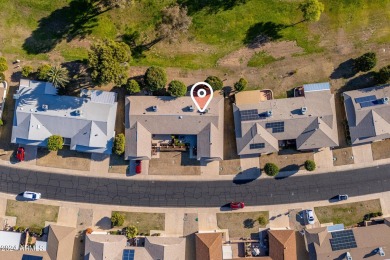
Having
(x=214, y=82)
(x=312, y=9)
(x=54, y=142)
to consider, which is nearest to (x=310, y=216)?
(x=214, y=82)

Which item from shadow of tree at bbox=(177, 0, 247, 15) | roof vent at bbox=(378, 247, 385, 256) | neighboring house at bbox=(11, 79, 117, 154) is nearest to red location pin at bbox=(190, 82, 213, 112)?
shadow of tree at bbox=(177, 0, 247, 15)

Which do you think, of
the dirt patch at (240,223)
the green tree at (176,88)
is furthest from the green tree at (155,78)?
the dirt patch at (240,223)

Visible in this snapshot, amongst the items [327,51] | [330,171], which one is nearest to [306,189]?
[330,171]

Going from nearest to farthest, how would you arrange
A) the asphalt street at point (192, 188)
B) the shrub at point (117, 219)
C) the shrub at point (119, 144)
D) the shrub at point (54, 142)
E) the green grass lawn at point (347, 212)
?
the shrub at point (54, 142) < the shrub at point (119, 144) < the shrub at point (117, 219) < the asphalt street at point (192, 188) < the green grass lawn at point (347, 212)

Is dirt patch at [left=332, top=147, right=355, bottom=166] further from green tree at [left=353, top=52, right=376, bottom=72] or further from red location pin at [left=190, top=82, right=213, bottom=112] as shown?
red location pin at [left=190, top=82, right=213, bottom=112]

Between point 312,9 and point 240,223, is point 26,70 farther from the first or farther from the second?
point 312,9

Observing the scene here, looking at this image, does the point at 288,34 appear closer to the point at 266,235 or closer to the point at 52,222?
the point at 266,235

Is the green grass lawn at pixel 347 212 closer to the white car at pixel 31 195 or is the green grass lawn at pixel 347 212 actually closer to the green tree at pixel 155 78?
the green tree at pixel 155 78
